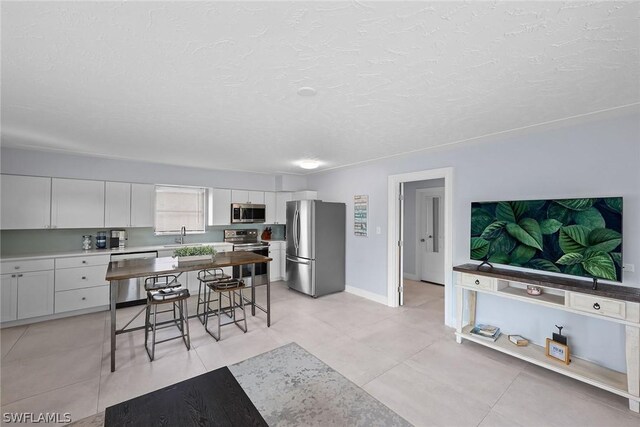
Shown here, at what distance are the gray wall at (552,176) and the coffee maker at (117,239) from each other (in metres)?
4.71

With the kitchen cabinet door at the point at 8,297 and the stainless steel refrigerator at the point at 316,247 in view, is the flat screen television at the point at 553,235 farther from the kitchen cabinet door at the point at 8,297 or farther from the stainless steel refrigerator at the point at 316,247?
the kitchen cabinet door at the point at 8,297

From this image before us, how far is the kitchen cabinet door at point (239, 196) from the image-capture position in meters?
5.69

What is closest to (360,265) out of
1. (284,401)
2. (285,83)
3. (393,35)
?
(284,401)

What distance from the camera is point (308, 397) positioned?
1756mm

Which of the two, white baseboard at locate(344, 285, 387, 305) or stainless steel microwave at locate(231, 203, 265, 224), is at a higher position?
stainless steel microwave at locate(231, 203, 265, 224)

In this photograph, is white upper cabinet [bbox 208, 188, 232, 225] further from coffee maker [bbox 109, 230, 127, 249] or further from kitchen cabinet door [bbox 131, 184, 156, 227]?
coffee maker [bbox 109, 230, 127, 249]

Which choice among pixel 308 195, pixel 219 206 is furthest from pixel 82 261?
pixel 308 195

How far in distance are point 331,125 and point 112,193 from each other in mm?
3897

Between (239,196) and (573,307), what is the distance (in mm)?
5308

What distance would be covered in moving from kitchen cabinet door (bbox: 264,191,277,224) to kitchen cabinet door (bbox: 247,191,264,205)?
0.10 m

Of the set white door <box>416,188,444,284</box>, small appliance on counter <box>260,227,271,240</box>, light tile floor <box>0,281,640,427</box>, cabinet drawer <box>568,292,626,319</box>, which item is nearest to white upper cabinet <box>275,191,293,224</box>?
small appliance on counter <box>260,227,271,240</box>

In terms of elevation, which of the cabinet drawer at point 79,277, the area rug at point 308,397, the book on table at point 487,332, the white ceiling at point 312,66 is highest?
the white ceiling at point 312,66

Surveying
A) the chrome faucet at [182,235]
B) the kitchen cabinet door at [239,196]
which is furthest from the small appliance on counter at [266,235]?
the chrome faucet at [182,235]

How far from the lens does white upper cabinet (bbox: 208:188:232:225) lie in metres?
5.40
